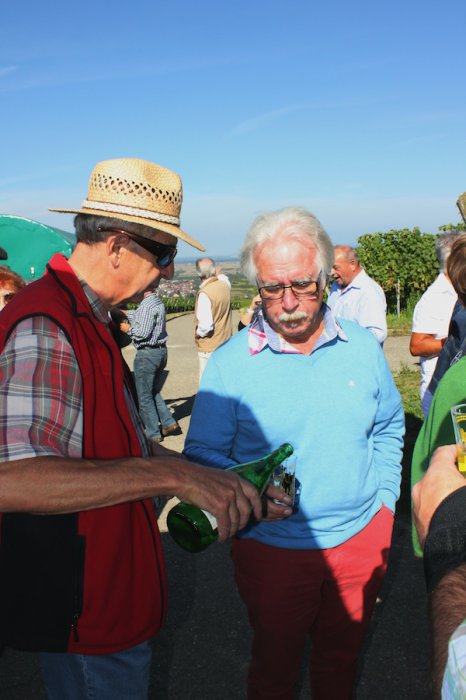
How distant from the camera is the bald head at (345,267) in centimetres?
640

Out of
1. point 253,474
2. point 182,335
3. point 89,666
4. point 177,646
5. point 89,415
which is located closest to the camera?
point 89,415

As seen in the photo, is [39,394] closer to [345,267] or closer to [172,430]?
[345,267]

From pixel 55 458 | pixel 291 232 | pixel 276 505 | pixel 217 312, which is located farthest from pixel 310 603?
pixel 217 312

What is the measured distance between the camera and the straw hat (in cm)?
203

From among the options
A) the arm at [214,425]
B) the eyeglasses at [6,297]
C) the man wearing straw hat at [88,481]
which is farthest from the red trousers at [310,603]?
the eyeglasses at [6,297]

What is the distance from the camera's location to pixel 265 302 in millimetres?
2506

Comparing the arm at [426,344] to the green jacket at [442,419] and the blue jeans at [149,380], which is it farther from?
the blue jeans at [149,380]

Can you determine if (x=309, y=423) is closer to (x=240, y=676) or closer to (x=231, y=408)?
(x=231, y=408)

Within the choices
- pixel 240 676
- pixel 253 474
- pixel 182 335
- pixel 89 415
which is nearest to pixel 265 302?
pixel 253 474

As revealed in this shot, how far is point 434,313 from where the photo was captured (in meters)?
5.01

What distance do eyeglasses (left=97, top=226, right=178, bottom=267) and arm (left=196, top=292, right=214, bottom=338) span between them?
206 inches

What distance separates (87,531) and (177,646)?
2.14 metres

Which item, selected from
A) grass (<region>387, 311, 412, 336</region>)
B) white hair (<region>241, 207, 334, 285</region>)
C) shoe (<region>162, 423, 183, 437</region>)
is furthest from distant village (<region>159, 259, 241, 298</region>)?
grass (<region>387, 311, 412, 336</region>)

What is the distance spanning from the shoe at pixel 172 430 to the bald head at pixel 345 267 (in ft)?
9.18
